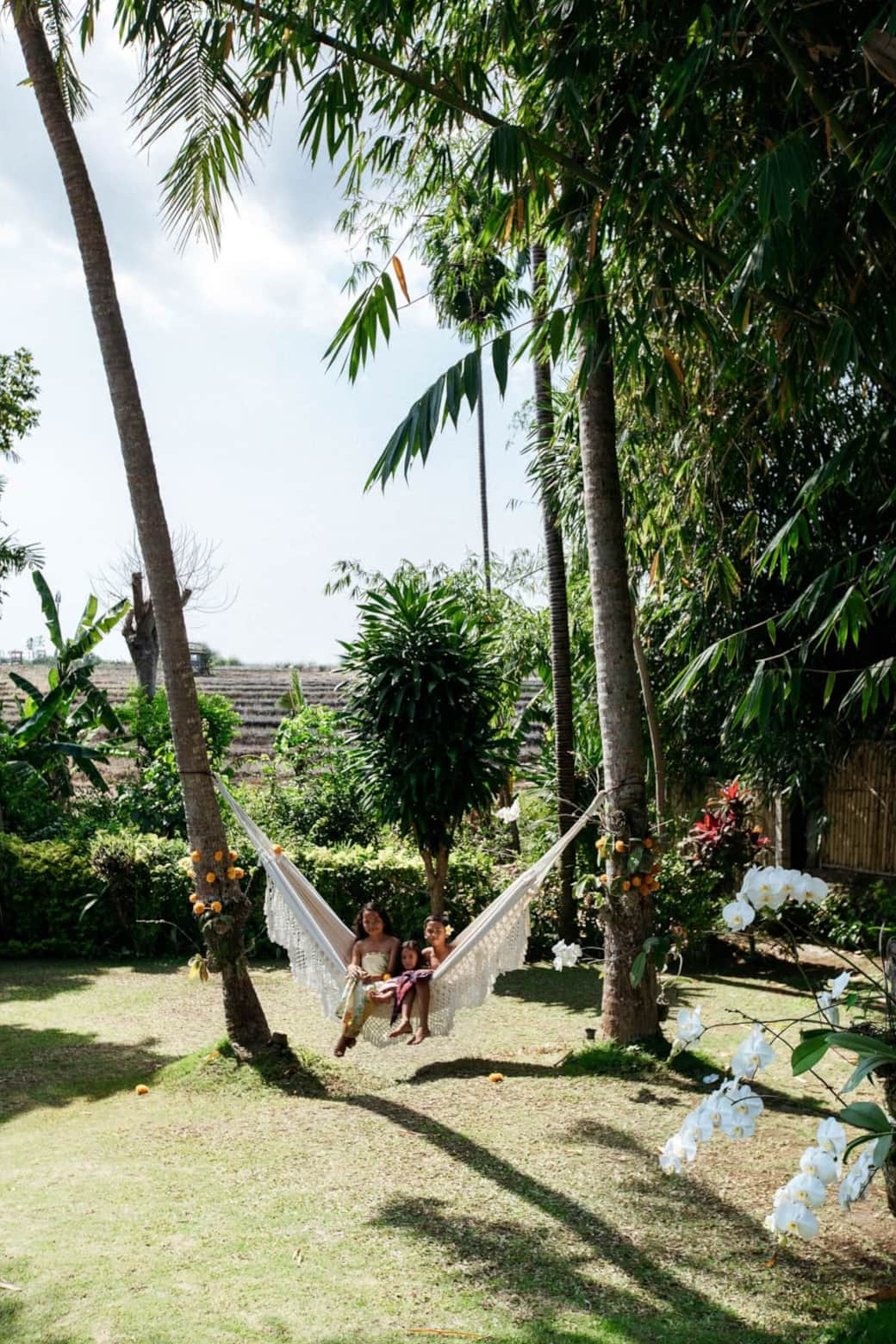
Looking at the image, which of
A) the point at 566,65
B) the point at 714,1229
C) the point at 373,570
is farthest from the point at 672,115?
the point at 373,570

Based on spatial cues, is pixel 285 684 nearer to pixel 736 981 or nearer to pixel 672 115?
pixel 736 981

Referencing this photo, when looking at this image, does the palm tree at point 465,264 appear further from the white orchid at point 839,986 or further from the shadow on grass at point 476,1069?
the shadow on grass at point 476,1069

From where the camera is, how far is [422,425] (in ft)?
11.8

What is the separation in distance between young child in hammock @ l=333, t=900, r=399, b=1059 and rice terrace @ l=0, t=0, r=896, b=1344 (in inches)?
0.7

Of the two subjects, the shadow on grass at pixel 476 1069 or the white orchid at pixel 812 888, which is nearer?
the white orchid at pixel 812 888

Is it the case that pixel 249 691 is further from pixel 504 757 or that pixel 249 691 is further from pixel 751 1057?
pixel 751 1057

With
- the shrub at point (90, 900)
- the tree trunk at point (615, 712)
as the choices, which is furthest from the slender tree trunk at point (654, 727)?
the shrub at point (90, 900)

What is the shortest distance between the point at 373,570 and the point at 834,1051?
7989 millimetres

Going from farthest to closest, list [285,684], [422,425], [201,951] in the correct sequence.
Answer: [285,684] < [201,951] < [422,425]

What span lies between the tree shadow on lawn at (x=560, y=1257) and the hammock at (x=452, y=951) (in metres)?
1.05

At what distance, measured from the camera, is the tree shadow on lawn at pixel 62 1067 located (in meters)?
4.48

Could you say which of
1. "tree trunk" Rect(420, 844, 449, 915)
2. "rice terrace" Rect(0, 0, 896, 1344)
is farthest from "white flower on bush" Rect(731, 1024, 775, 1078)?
"tree trunk" Rect(420, 844, 449, 915)

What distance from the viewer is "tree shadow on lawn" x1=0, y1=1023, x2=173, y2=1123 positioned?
4480 millimetres

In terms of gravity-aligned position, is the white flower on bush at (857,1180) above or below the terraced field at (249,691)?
below
